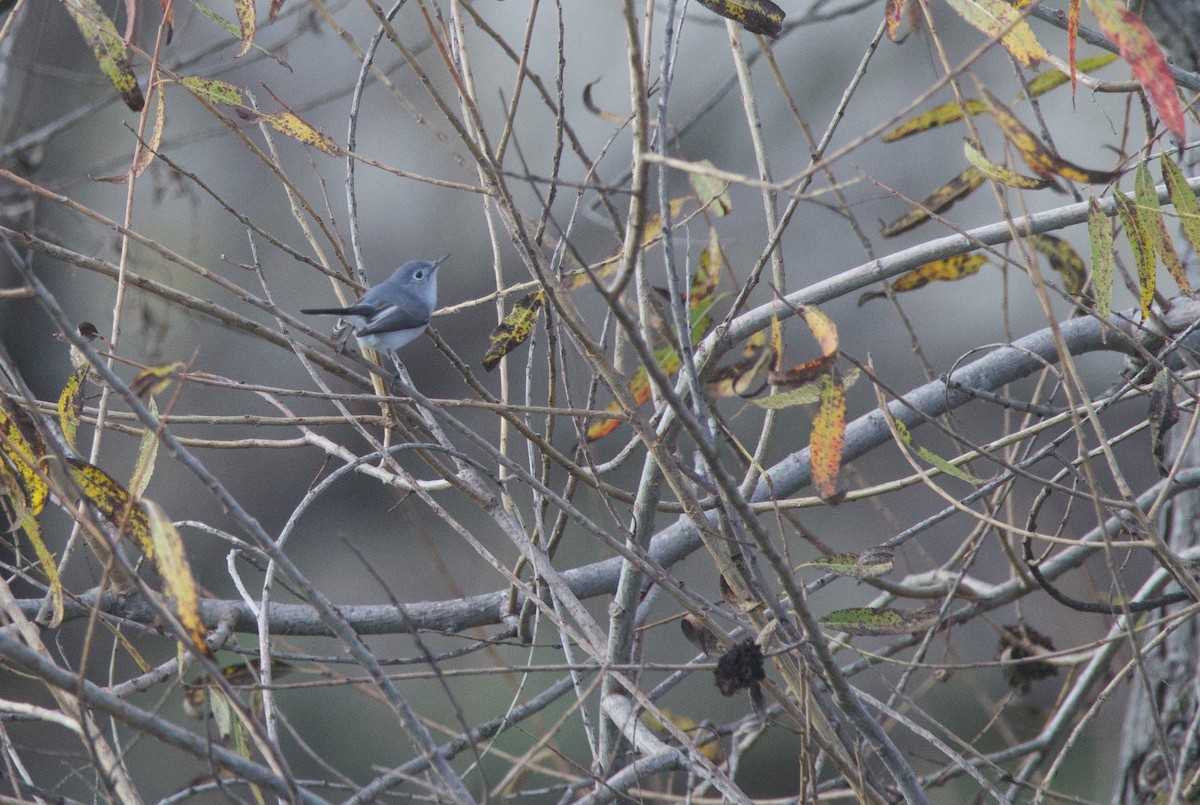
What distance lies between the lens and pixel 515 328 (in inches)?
76.8

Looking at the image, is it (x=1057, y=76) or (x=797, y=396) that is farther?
(x=1057, y=76)

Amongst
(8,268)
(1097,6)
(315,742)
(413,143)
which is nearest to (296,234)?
(413,143)

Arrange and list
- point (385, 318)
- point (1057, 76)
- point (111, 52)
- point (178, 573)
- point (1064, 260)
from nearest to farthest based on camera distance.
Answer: point (178, 573) → point (111, 52) → point (1057, 76) → point (1064, 260) → point (385, 318)

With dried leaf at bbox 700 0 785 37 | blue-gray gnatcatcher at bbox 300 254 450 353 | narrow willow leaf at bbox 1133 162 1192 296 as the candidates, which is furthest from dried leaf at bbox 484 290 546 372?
narrow willow leaf at bbox 1133 162 1192 296

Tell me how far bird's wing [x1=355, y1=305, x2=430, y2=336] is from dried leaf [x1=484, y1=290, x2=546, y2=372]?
1058 mm

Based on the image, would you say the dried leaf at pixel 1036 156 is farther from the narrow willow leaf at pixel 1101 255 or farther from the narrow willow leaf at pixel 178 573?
the narrow willow leaf at pixel 178 573

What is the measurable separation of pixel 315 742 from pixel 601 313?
3.71 meters

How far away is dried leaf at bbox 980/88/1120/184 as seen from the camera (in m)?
1.36

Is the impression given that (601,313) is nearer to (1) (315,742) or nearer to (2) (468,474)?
(1) (315,742)

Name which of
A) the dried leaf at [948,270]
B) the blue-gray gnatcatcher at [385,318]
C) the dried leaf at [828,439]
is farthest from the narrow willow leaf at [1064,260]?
the blue-gray gnatcatcher at [385,318]

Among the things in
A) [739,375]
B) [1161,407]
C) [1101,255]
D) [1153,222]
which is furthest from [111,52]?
[1161,407]

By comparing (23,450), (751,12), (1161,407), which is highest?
(751,12)

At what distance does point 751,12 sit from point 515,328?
725 millimetres

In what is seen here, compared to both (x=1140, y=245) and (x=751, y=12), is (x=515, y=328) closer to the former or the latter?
(x=751, y=12)
